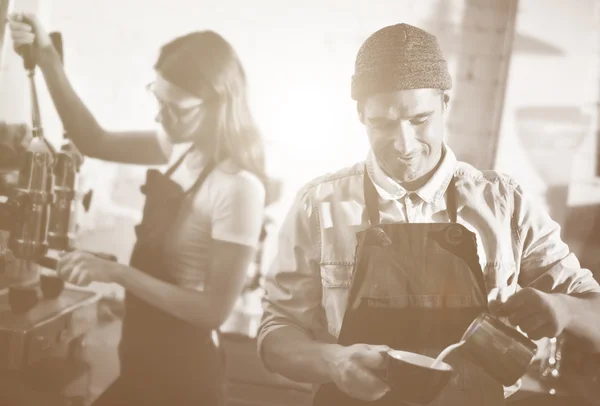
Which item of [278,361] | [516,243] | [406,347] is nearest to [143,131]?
[278,361]

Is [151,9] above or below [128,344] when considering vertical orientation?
above

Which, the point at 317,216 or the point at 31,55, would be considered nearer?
the point at 317,216

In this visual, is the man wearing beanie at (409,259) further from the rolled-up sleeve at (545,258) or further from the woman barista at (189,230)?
the woman barista at (189,230)

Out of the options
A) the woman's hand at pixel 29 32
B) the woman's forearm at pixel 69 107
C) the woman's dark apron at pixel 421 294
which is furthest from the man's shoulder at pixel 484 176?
the woman's hand at pixel 29 32

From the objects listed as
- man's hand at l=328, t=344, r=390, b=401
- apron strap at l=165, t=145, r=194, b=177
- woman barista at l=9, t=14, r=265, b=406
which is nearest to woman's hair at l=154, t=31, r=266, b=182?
woman barista at l=9, t=14, r=265, b=406

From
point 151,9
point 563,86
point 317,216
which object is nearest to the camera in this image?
point 317,216

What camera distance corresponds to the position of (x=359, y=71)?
4.14ft

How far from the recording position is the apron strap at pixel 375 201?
51.1 inches

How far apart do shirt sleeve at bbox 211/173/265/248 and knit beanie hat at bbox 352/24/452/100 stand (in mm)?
423

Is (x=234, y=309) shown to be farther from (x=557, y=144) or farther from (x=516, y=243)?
(x=557, y=144)

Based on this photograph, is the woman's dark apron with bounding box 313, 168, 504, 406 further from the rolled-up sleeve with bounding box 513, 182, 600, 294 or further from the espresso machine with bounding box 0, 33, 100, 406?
the espresso machine with bounding box 0, 33, 100, 406

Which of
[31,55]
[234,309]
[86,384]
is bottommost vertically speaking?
[86,384]

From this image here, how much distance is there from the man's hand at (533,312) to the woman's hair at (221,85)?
2.34 feet

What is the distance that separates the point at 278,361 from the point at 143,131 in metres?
0.77
